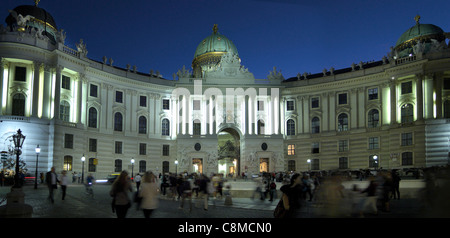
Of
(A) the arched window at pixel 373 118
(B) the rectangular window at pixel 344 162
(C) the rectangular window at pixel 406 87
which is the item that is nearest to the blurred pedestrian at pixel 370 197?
(C) the rectangular window at pixel 406 87

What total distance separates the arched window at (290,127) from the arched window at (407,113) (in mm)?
16771

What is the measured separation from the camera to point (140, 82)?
67000 millimetres

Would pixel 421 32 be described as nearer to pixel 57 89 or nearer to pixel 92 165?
pixel 92 165

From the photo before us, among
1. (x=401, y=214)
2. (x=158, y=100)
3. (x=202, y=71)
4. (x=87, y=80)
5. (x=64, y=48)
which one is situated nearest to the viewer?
(x=401, y=214)

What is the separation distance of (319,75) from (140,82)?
28914 mm

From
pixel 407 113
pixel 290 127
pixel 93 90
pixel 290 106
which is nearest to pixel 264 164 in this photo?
pixel 290 127

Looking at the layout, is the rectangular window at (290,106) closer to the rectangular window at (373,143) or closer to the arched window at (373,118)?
the arched window at (373,118)

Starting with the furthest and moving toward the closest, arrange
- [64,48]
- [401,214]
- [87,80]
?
[87,80]
[64,48]
[401,214]

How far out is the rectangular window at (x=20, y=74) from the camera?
173 feet

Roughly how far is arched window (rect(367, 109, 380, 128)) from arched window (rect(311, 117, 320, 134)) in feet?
25.3

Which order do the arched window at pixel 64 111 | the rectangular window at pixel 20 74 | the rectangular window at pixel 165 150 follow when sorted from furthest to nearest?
1. the rectangular window at pixel 165 150
2. the arched window at pixel 64 111
3. the rectangular window at pixel 20 74
